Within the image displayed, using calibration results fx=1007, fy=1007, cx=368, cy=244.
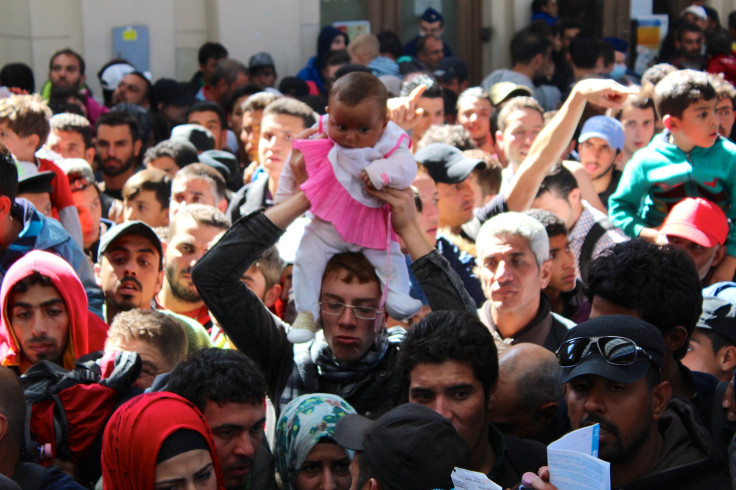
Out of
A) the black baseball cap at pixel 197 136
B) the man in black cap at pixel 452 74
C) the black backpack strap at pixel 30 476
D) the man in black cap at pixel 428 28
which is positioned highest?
the man in black cap at pixel 428 28

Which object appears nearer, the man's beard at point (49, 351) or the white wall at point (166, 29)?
the man's beard at point (49, 351)

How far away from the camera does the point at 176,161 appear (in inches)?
255

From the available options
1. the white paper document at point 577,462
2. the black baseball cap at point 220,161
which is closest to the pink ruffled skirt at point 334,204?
the white paper document at point 577,462

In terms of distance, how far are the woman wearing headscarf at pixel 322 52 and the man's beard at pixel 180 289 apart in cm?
534

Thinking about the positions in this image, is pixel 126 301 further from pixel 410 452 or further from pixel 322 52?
pixel 322 52

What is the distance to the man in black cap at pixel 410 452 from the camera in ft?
7.59

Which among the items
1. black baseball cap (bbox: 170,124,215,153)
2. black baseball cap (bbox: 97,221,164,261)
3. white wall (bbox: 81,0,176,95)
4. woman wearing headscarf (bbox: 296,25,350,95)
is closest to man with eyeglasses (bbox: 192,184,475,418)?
black baseball cap (bbox: 97,221,164,261)

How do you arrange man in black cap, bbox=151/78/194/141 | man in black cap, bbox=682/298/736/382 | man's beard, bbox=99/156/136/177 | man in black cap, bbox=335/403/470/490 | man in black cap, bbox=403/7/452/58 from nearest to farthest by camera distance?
man in black cap, bbox=335/403/470/490, man in black cap, bbox=682/298/736/382, man's beard, bbox=99/156/136/177, man in black cap, bbox=151/78/194/141, man in black cap, bbox=403/7/452/58

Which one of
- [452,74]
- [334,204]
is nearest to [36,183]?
[334,204]

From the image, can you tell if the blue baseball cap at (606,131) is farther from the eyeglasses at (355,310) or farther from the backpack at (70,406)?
the backpack at (70,406)

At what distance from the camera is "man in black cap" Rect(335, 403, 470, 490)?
231 centimetres

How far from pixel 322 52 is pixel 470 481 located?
8352 millimetres

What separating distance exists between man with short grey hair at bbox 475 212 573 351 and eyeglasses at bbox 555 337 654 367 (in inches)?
44.2

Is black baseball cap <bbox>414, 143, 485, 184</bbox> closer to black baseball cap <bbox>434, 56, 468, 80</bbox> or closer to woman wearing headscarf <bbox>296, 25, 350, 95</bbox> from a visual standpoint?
black baseball cap <bbox>434, 56, 468, 80</bbox>
